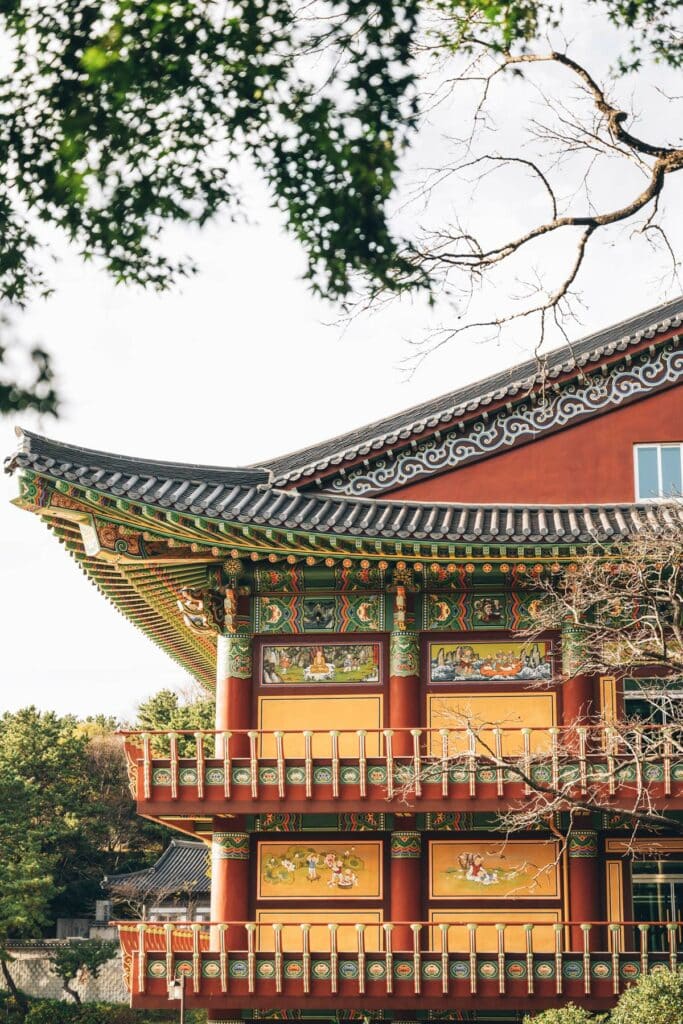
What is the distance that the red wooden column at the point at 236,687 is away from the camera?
24172 mm

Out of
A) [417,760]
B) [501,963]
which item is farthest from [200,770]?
[501,963]

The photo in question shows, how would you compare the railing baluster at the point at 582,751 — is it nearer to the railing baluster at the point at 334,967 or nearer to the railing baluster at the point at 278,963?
the railing baluster at the point at 334,967

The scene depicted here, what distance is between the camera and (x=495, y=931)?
2302 centimetres

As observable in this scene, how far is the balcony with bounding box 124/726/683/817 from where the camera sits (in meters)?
22.5

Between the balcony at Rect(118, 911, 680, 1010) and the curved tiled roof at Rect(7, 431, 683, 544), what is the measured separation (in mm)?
6118

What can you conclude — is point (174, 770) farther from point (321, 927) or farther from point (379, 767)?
point (321, 927)

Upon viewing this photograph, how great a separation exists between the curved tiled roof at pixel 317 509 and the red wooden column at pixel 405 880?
492 centimetres

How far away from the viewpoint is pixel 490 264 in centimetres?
845

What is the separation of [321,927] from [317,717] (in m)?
3.42

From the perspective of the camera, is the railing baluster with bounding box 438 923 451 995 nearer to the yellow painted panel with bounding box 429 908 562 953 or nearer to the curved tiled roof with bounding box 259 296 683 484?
the yellow painted panel with bounding box 429 908 562 953

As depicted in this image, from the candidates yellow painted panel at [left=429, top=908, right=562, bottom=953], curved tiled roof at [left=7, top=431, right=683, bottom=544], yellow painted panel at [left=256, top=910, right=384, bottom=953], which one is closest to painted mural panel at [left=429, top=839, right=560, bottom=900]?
yellow painted panel at [left=429, top=908, right=562, bottom=953]

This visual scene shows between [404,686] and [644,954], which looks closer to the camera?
[644,954]

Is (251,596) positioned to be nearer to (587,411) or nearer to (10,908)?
(587,411)

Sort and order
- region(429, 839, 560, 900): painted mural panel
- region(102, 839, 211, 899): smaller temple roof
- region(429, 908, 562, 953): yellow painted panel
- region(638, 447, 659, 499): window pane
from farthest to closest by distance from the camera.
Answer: region(102, 839, 211, 899): smaller temple roof < region(638, 447, 659, 499): window pane < region(429, 839, 560, 900): painted mural panel < region(429, 908, 562, 953): yellow painted panel
